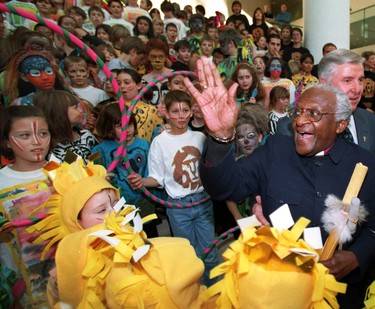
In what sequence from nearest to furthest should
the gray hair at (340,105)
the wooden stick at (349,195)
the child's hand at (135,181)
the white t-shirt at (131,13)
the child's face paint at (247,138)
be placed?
the wooden stick at (349,195) < the gray hair at (340,105) < the child's face paint at (247,138) < the child's hand at (135,181) < the white t-shirt at (131,13)

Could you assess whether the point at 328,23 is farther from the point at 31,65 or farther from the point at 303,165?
the point at 303,165

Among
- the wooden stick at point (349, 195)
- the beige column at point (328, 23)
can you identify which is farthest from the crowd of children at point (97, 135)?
the beige column at point (328, 23)

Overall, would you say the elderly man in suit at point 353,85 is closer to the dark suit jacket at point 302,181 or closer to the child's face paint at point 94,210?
the dark suit jacket at point 302,181

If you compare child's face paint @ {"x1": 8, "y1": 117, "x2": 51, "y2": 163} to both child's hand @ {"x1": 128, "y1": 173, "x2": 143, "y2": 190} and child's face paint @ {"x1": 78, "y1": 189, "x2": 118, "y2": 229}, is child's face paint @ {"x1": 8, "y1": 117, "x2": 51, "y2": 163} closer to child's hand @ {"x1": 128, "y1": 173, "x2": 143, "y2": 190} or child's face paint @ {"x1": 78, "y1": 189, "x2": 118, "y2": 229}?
child's face paint @ {"x1": 78, "y1": 189, "x2": 118, "y2": 229}

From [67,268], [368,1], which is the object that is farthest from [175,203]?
[368,1]

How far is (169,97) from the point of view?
13.0ft

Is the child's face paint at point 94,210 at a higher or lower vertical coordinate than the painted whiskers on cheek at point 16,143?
lower

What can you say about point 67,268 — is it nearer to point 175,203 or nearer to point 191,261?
point 191,261

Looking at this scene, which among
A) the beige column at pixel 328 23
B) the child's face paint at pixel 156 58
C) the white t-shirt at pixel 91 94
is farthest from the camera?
the beige column at pixel 328 23

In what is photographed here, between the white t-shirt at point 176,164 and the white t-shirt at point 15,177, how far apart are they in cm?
120

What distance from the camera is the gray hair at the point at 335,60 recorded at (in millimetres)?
2826

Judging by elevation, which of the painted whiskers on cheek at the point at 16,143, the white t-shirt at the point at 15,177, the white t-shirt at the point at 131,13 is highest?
the white t-shirt at the point at 131,13

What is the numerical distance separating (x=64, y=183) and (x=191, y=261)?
114cm

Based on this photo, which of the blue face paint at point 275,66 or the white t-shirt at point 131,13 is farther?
the white t-shirt at point 131,13
